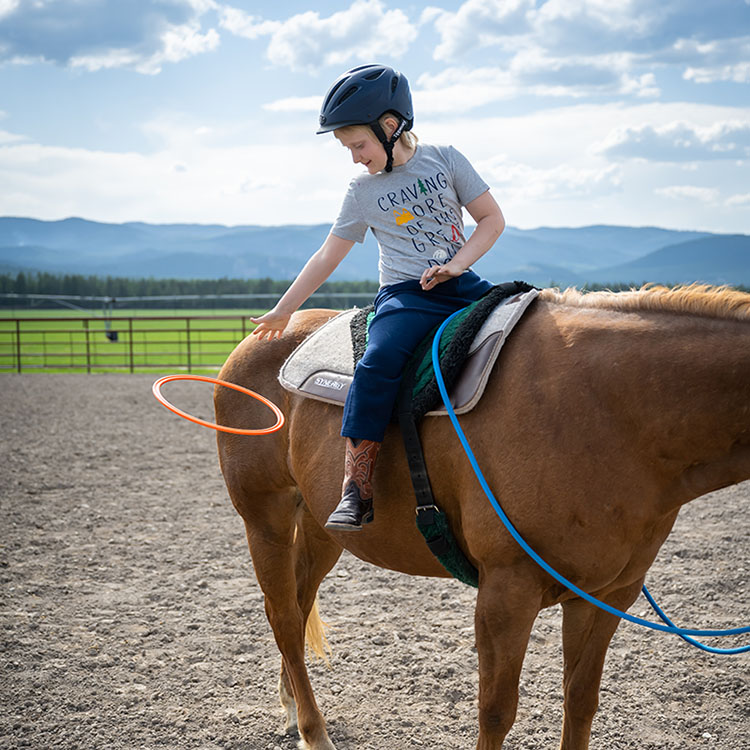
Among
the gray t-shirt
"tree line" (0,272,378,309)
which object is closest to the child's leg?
the gray t-shirt

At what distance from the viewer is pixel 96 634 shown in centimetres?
437

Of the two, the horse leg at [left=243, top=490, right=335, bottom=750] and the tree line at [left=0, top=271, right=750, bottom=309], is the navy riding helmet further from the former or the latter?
the tree line at [left=0, top=271, right=750, bottom=309]

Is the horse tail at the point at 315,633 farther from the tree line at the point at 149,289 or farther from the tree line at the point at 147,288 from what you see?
the tree line at the point at 147,288

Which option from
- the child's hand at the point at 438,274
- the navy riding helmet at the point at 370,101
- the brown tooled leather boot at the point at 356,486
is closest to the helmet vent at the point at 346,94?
the navy riding helmet at the point at 370,101

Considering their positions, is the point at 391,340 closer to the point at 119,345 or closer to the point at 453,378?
the point at 453,378

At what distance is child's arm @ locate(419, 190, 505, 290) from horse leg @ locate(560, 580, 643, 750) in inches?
50.7

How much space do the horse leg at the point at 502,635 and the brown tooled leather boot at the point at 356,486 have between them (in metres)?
0.49

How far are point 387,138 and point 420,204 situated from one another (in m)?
0.27

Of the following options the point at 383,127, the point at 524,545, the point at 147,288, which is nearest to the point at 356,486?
the point at 524,545

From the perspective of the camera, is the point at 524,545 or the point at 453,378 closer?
the point at 524,545

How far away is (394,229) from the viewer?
2.76 metres

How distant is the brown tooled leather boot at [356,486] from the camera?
8.17ft

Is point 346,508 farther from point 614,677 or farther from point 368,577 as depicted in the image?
point 368,577

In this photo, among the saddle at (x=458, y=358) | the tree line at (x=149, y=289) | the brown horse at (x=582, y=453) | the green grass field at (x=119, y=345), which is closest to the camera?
the brown horse at (x=582, y=453)
